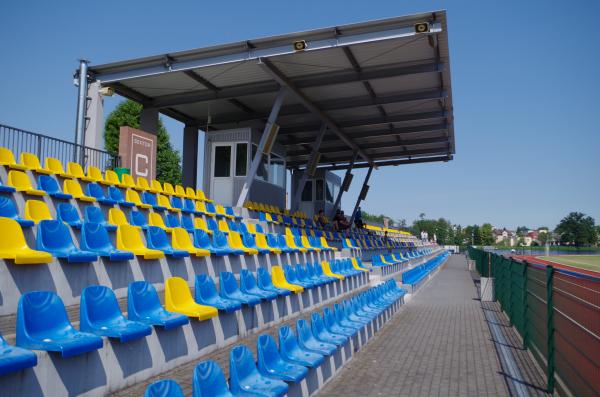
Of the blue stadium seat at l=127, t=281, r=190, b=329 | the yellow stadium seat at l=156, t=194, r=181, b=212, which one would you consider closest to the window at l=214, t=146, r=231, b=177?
the yellow stadium seat at l=156, t=194, r=181, b=212

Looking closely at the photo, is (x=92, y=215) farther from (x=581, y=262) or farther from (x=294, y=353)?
(x=581, y=262)

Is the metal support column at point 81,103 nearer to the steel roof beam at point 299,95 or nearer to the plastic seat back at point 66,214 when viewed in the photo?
the steel roof beam at point 299,95

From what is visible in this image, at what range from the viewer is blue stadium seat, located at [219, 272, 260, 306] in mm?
5383

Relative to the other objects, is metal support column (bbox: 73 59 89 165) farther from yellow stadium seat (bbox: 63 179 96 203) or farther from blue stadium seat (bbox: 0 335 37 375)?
blue stadium seat (bbox: 0 335 37 375)

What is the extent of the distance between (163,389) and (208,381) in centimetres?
46

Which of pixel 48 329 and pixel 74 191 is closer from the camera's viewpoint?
pixel 48 329

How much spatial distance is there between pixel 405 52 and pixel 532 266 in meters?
7.11

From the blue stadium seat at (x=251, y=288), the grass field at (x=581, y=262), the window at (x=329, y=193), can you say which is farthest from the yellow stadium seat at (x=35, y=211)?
the grass field at (x=581, y=262)

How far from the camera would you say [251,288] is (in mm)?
6031

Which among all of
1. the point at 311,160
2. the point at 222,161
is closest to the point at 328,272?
the point at 222,161

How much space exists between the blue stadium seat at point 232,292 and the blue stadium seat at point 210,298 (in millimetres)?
103

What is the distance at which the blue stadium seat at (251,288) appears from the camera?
5789 millimetres

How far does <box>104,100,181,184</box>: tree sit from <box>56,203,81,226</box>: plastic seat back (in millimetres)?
28833

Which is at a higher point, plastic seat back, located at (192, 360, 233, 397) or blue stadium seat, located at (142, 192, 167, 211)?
blue stadium seat, located at (142, 192, 167, 211)
